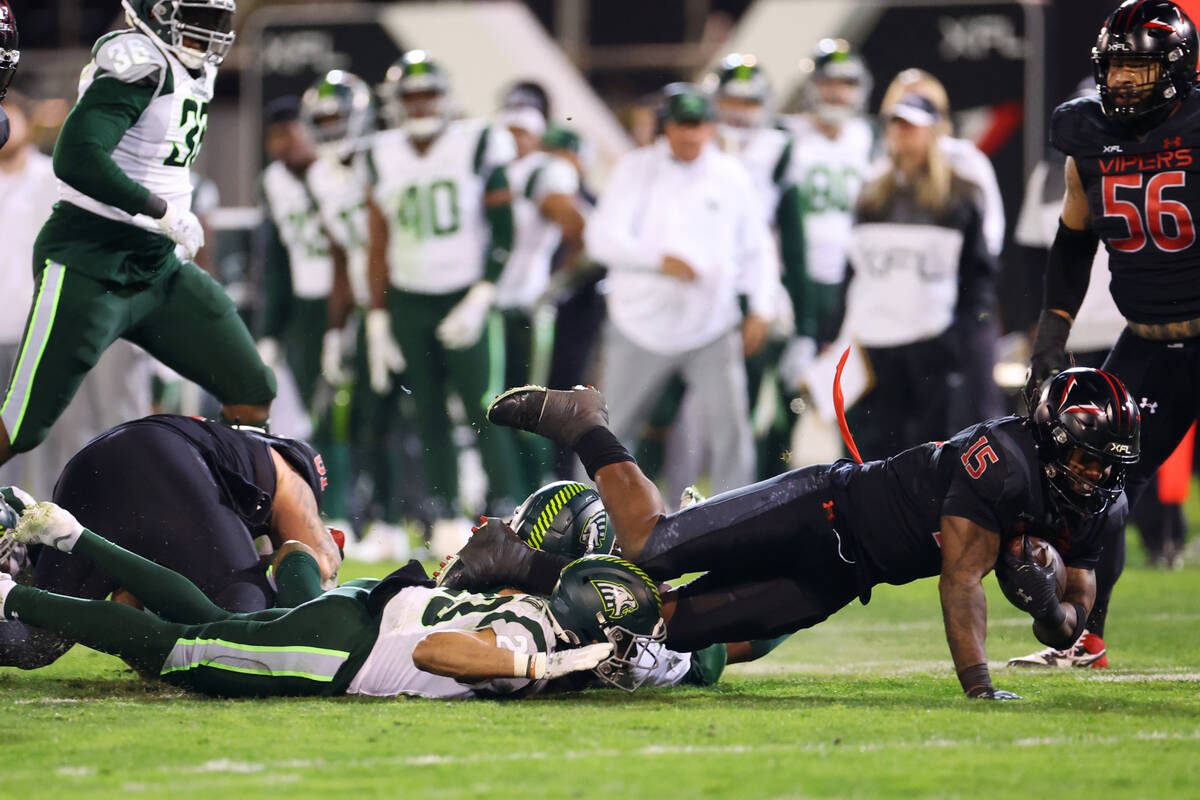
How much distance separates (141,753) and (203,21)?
2.80 meters

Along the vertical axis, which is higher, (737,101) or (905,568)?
(737,101)

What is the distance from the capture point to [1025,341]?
33.4 ft

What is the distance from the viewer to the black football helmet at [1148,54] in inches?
203

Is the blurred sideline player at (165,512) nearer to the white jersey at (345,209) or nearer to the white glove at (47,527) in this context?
the white glove at (47,527)

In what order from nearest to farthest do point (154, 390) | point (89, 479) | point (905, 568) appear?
1. point (905, 568)
2. point (89, 479)
3. point (154, 390)

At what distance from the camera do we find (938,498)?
4.62m

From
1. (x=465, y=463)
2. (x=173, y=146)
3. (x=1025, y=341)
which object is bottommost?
(x=465, y=463)

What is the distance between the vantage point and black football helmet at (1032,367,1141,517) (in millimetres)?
4461

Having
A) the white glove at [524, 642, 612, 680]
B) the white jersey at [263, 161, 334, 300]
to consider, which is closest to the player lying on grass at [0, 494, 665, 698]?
the white glove at [524, 642, 612, 680]

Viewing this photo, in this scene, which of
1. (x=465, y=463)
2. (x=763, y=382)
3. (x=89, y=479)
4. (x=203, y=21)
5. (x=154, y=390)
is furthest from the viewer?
(x=154, y=390)

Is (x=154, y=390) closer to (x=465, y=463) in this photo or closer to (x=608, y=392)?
(x=465, y=463)

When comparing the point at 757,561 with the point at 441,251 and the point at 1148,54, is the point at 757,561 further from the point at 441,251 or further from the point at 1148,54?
the point at 441,251

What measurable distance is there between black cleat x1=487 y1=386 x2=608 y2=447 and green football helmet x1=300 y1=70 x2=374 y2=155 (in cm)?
466

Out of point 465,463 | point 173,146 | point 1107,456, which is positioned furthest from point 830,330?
point 1107,456
